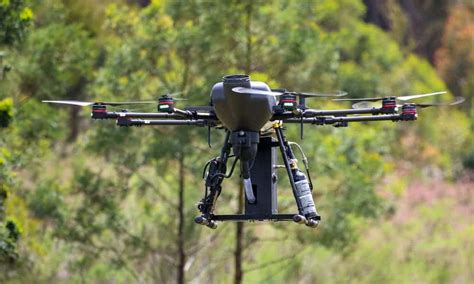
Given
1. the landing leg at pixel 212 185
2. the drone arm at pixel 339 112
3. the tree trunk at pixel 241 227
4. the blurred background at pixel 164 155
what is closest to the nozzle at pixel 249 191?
the landing leg at pixel 212 185

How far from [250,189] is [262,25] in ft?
48.2

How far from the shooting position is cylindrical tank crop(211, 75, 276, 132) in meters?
Result: 12.1

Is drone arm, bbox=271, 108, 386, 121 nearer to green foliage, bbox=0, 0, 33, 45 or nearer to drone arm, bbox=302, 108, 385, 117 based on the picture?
drone arm, bbox=302, 108, 385, 117

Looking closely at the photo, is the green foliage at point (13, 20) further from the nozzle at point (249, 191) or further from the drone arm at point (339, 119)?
the nozzle at point (249, 191)

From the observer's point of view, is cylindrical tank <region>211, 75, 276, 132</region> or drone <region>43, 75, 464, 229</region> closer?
cylindrical tank <region>211, 75, 276, 132</region>

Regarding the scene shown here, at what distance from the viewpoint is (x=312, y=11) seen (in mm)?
27797

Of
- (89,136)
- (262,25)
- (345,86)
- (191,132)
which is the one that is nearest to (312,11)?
(262,25)

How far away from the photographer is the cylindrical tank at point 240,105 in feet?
39.8

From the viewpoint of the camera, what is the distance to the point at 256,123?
1240cm

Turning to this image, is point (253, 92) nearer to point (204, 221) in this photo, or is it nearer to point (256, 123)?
point (256, 123)

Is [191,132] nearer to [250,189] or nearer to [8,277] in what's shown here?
[8,277]

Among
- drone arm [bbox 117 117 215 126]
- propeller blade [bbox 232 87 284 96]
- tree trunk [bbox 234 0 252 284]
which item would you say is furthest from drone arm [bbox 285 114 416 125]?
tree trunk [bbox 234 0 252 284]

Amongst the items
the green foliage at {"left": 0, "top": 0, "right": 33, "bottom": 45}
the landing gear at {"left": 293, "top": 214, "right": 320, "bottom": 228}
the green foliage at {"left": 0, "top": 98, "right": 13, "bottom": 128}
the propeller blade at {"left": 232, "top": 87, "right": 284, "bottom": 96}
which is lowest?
the landing gear at {"left": 293, "top": 214, "right": 320, "bottom": 228}

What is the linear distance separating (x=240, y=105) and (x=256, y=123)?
0.94 feet
